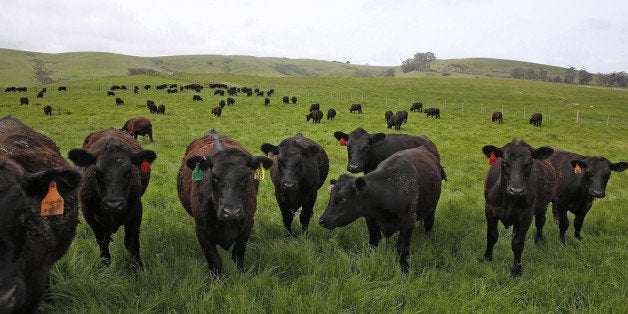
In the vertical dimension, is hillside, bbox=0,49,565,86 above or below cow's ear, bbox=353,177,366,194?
above

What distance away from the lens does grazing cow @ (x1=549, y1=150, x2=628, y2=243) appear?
691 cm

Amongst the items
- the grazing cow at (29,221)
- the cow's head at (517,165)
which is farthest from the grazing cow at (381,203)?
the grazing cow at (29,221)

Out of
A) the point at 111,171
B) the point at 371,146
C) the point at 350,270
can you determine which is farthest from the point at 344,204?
the point at 371,146

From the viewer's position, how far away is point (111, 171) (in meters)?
4.93

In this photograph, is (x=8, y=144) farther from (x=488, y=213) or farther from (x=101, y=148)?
(x=488, y=213)

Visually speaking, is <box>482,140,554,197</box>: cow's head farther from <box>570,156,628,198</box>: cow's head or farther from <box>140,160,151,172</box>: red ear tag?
<box>140,160,151,172</box>: red ear tag

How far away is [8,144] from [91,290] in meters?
1.93

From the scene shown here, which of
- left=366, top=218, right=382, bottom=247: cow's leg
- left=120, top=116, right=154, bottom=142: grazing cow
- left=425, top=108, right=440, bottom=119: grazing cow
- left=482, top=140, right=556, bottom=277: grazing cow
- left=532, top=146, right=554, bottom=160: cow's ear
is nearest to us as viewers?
left=482, top=140, right=556, bottom=277: grazing cow

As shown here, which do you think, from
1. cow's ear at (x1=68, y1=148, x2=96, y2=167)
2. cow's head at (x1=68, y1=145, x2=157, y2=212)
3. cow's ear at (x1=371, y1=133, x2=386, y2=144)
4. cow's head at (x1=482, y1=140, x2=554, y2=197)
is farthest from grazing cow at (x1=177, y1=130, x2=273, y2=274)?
cow's ear at (x1=371, y1=133, x2=386, y2=144)

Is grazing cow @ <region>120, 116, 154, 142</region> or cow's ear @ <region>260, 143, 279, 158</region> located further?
grazing cow @ <region>120, 116, 154, 142</region>

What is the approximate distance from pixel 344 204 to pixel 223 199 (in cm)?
185

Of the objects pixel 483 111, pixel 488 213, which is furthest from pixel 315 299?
pixel 483 111

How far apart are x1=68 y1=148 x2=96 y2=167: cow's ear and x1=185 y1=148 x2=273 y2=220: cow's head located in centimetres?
139

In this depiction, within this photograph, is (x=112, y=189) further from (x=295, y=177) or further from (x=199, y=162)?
(x=295, y=177)
